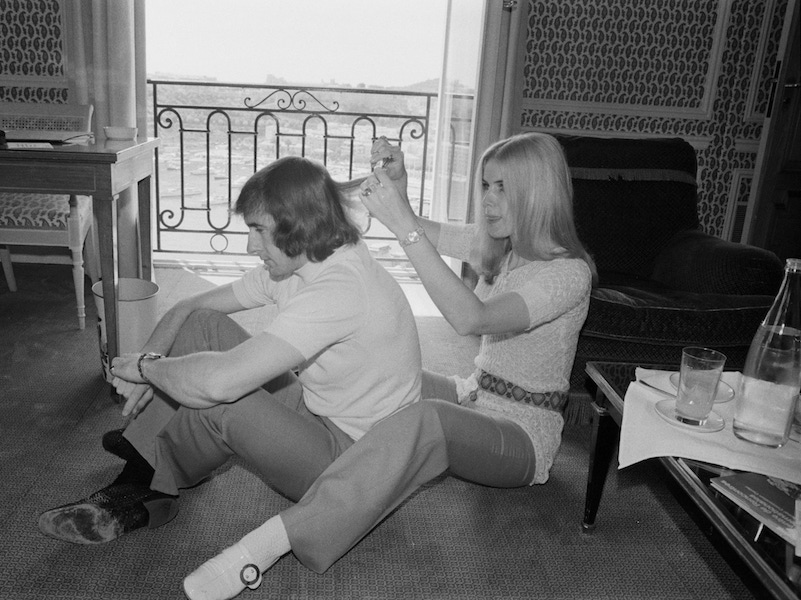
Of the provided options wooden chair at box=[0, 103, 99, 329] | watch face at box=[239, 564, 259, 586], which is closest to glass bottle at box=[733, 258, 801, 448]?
watch face at box=[239, 564, 259, 586]

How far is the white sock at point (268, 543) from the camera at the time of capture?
1374 millimetres

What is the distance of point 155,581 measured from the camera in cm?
150

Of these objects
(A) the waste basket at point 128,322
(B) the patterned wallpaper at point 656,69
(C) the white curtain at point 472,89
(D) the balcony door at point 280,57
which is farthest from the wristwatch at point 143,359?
(D) the balcony door at point 280,57

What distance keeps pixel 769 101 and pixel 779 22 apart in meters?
0.56

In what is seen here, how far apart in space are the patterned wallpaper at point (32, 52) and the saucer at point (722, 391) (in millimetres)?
3362

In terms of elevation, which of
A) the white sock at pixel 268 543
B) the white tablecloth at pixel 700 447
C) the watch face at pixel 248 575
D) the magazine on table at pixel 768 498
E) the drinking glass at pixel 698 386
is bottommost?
the watch face at pixel 248 575

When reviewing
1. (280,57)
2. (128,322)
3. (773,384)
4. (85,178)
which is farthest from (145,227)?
(280,57)

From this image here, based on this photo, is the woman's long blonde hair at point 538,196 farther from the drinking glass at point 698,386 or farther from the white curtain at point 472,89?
the white curtain at point 472,89

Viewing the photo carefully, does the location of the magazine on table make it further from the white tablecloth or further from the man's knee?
the man's knee

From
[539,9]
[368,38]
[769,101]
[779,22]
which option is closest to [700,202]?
[769,101]

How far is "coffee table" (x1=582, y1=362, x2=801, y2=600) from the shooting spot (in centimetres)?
105

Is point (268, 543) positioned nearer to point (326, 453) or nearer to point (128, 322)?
point (326, 453)

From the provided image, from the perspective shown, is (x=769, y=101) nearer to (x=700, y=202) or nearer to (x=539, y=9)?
(x=700, y=202)

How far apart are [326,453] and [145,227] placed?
5.94ft
